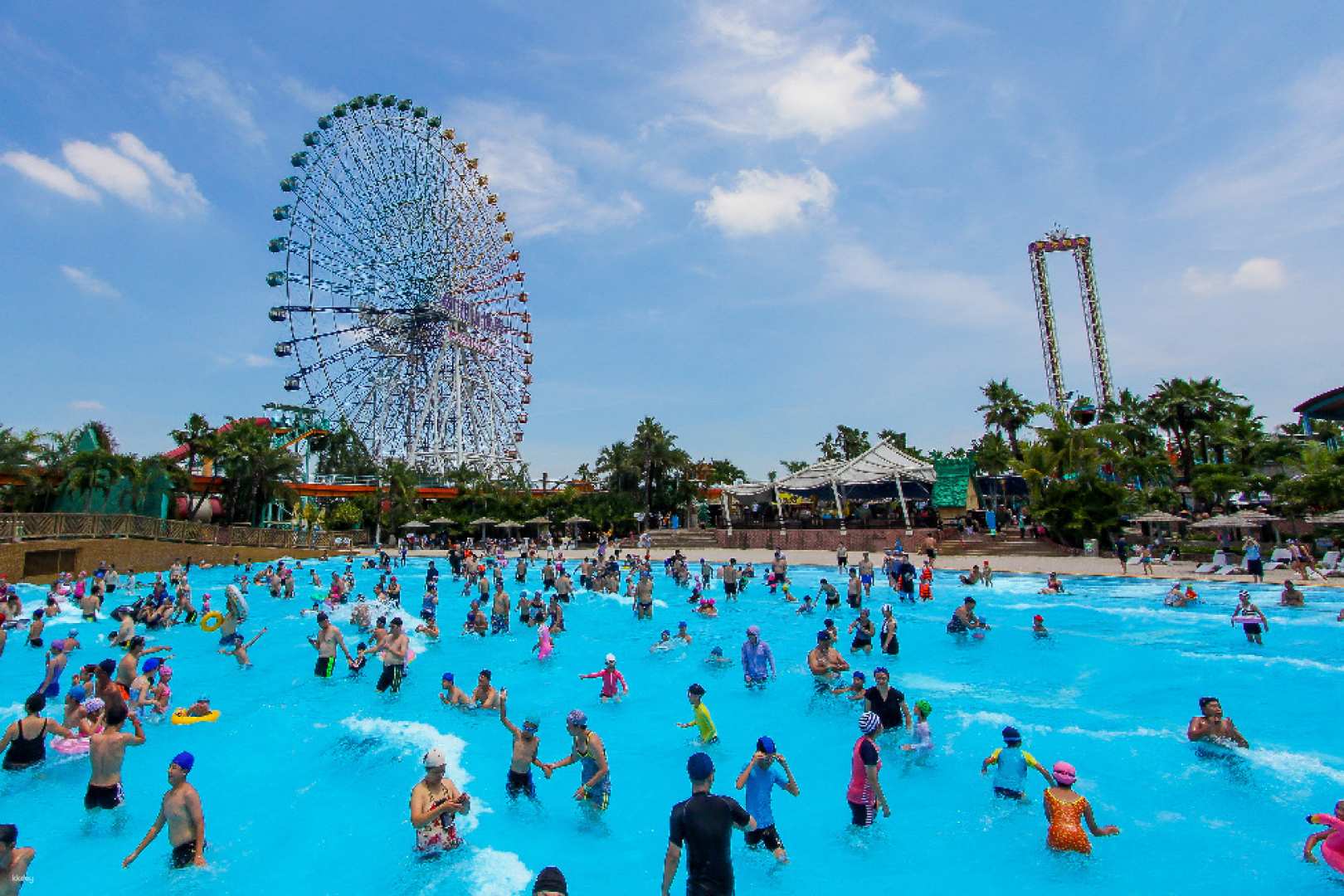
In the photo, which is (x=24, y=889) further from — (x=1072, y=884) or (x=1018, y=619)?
(x=1018, y=619)

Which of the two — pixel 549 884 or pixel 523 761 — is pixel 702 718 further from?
pixel 549 884

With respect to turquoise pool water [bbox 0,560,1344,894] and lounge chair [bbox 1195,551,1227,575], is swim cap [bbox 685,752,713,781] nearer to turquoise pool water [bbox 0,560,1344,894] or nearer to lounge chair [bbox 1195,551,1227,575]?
turquoise pool water [bbox 0,560,1344,894]

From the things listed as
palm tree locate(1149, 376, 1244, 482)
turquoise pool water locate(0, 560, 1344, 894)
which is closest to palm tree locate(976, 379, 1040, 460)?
palm tree locate(1149, 376, 1244, 482)

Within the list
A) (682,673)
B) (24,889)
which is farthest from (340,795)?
(682,673)

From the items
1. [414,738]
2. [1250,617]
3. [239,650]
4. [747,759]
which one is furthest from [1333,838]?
[239,650]

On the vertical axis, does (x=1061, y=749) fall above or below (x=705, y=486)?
below

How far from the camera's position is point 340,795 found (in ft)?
30.7

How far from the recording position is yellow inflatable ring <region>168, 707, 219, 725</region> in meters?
12.2

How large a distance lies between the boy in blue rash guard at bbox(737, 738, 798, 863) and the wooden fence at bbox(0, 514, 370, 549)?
110 ft

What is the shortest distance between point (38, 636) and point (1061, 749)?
22065 mm

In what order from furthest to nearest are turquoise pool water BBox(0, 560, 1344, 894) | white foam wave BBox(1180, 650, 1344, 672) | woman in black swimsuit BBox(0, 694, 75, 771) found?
1. white foam wave BBox(1180, 650, 1344, 672)
2. woman in black swimsuit BBox(0, 694, 75, 771)
3. turquoise pool water BBox(0, 560, 1344, 894)

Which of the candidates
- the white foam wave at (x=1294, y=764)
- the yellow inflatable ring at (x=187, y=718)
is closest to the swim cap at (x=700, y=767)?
the white foam wave at (x=1294, y=764)

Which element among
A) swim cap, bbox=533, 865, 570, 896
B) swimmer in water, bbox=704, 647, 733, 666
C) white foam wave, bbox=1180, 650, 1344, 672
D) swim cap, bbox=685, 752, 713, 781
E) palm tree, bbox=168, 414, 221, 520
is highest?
palm tree, bbox=168, 414, 221, 520

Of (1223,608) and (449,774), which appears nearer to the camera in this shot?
(449,774)
